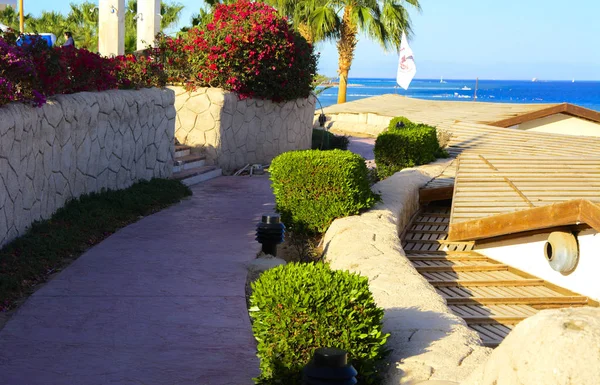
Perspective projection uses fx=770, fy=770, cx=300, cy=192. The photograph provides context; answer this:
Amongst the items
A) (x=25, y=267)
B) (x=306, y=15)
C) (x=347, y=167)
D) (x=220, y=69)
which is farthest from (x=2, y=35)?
(x=306, y=15)

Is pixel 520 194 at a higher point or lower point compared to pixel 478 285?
higher

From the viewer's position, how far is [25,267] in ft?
23.9

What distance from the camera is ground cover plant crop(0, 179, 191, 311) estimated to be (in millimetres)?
7078

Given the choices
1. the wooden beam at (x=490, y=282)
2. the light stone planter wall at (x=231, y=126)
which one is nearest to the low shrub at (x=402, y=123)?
the light stone planter wall at (x=231, y=126)

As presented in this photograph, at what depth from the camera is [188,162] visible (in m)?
15.1

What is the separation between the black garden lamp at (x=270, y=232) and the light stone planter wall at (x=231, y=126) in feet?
26.1

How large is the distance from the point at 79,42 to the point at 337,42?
13097 millimetres

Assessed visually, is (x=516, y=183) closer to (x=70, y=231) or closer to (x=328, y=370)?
(x=70, y=231)

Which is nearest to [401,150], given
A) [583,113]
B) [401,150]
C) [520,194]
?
[401,150]

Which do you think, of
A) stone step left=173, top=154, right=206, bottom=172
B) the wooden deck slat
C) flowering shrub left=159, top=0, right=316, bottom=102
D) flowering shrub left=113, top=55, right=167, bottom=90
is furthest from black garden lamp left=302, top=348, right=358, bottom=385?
flowering shrub left=159, top=0, right=316, bottom=102

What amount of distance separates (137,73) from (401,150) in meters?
5.68

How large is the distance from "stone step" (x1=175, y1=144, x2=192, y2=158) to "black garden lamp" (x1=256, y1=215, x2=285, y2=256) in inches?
298

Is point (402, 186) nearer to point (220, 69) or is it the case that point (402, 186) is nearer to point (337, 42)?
point (220, 69)

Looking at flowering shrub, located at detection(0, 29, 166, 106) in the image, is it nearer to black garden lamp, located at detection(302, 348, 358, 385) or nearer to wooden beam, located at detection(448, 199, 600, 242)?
black garden lamp, located at detection(302, 348, 358, 385)
